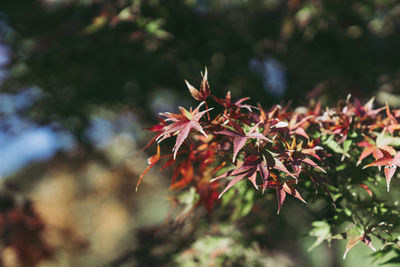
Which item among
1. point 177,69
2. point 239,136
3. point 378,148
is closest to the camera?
point 239,136

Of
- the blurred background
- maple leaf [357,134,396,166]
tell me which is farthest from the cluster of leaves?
the blurred background

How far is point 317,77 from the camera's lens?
267cm

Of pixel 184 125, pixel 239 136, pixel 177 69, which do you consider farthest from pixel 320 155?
pixel 177 69

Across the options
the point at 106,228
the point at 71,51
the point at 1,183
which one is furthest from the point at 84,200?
the point at 71,51

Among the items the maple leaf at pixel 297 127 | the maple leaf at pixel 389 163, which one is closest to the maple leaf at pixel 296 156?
the maple leaf at pixel 297 127

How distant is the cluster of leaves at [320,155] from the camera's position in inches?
40.2

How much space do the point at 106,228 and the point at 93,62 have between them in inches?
187

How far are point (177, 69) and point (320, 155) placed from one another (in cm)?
168

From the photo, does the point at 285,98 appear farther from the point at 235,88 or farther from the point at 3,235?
the point at 3,235

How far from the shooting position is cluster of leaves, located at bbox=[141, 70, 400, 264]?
3.35ft

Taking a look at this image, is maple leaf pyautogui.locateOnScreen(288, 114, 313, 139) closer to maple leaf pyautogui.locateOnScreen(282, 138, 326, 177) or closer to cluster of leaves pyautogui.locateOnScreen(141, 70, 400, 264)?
cluster of leaves pyautogui.locateOnScreen(141, 70, 400, 264)

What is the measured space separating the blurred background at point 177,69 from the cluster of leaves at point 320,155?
0.97ft

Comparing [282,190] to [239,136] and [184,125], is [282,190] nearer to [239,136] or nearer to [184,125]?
[239,136]

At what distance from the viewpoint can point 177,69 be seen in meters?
2.58
